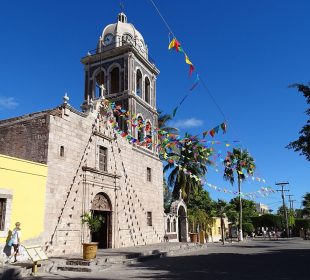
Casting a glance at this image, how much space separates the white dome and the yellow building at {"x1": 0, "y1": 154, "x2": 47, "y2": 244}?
17.7 m

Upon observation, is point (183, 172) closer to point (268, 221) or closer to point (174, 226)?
point (174, 226)

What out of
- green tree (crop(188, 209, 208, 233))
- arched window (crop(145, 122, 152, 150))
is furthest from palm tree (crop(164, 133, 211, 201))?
arched window (crop(145, 122, 152, 150))

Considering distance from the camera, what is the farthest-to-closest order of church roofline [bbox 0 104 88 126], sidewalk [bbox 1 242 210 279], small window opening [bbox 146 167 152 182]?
small window opening [bbox 146 167 152 182] < church roofline [bbox 0 104 88 126] < sidewalk [bbox 1 242 210 279]

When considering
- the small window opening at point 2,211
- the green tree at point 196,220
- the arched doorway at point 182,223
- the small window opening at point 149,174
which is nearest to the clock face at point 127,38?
the small window opening at point 149,174

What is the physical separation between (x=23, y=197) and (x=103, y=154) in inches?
274

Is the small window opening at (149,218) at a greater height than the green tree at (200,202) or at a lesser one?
lesser

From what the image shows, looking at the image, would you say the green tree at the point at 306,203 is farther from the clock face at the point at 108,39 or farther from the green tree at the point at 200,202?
the clock face at the point at 108,39

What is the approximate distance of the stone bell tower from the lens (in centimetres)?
2786

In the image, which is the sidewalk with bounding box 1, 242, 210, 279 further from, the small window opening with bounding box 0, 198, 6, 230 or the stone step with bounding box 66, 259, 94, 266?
the small window opening with bounding box 0, 198, 6, 230

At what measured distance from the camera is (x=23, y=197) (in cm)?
1397

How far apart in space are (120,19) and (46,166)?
20306 mm

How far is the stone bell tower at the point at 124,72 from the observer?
27.9m

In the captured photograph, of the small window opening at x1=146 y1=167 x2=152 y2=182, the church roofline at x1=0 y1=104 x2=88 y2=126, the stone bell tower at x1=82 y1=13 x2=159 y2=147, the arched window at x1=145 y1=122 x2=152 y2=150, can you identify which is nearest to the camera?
the church roofline at x1=0 y1=104 x2=88 y2=126

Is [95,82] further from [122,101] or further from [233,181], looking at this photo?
[233,181]
